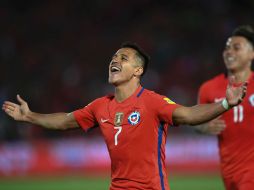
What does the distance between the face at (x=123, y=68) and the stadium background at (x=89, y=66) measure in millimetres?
7300

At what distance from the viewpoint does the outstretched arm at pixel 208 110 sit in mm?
4930

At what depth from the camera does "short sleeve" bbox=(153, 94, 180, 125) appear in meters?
5.33

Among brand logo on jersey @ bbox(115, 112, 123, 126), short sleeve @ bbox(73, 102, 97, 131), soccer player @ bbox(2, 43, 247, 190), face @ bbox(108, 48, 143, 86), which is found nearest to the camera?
soccer player @ bbox(2, 43, 247, 190)

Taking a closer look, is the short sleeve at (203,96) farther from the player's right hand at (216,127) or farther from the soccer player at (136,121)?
the soccer player at (136,121)

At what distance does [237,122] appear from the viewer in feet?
23.1

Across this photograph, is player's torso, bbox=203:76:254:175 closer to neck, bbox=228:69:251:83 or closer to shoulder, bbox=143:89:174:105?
neck, bbox=228:69:251:83

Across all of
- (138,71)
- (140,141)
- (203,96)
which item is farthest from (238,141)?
(140,141)

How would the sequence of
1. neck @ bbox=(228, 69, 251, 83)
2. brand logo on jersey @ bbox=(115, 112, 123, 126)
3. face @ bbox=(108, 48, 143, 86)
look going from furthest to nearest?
1. neck @ bbox=(228, 69, 251, 83)
2. face @ bbox=(108, 48, 143, 86)
3. brand logo on jersey @ bbox=(115, 112, 123, 126)

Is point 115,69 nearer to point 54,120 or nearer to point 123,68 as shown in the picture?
point 123,68

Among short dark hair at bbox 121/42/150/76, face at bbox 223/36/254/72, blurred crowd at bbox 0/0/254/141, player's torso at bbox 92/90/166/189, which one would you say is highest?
blurred crowd at bbox 0/0/254/141

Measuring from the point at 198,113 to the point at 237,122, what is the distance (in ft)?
6.60

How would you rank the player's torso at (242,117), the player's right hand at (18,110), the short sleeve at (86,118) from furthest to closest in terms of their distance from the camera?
the player's torso at (242,117), the player's right hand at (18,110), the short sleeve at (86,118)

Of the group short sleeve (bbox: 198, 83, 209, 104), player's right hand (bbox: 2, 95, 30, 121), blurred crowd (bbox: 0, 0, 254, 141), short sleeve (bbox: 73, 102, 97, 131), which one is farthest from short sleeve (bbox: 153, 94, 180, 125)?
blurred crowd (bbox: 0, 0, 254, 141)

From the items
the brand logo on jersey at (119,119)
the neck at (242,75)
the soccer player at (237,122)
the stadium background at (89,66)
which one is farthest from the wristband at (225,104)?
the stadium background at (89,66)
